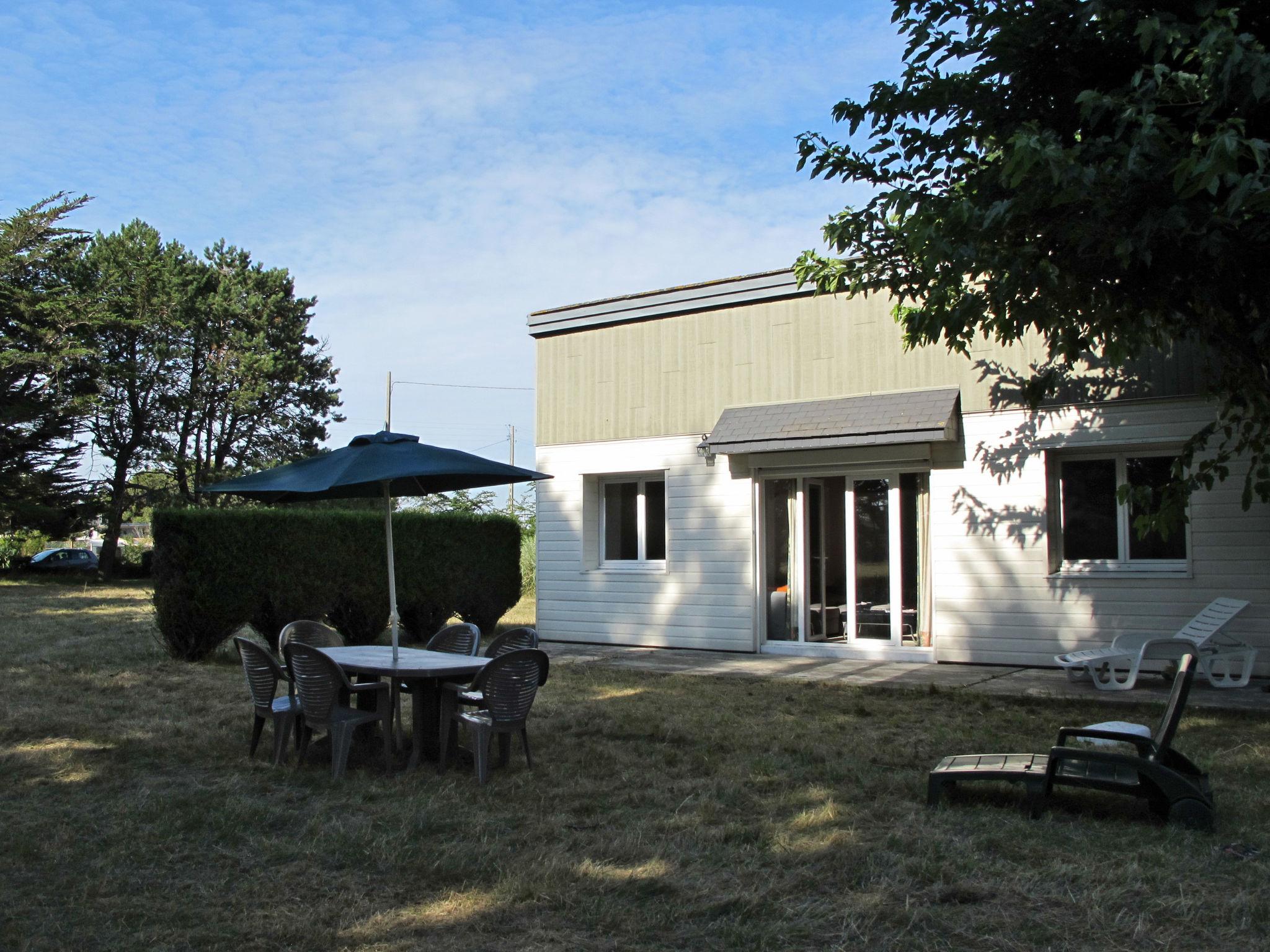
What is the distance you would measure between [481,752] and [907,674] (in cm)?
609

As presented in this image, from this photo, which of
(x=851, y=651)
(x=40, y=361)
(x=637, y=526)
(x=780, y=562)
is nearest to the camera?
(x=851, y=651)

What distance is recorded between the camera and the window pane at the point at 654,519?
1415 cm

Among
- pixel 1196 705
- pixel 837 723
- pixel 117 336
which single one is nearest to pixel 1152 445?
pixel 1196 705

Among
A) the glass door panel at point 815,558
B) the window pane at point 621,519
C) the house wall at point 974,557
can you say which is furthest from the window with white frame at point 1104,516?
the window pane at point 621,519

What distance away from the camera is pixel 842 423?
11.9m

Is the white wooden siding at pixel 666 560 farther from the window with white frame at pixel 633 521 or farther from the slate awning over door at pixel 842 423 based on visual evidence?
the slate awning over door at pixel 842 423

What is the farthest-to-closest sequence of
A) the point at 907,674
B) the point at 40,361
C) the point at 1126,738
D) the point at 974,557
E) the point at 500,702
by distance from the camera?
the point at 40,361 → the point at 974,557 → the point at 907,674 → the point at 500,702 → the point at 1126,738

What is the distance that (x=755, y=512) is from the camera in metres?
13.0

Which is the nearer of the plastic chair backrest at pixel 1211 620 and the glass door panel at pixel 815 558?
the plastic chair backrest at pixel 1211 620

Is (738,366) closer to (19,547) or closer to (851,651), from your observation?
(851,651)

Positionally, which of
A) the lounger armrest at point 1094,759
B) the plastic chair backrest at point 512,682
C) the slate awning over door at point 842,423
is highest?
the slate awning over door at point 842,423

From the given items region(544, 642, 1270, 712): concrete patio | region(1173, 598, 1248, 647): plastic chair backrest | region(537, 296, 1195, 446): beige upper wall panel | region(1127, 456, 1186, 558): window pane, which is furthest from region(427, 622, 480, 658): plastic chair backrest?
region(1127, 456, 1186, 558): window pane

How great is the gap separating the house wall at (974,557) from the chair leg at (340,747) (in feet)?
24.1

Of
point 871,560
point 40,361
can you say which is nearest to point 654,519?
point 871,560
